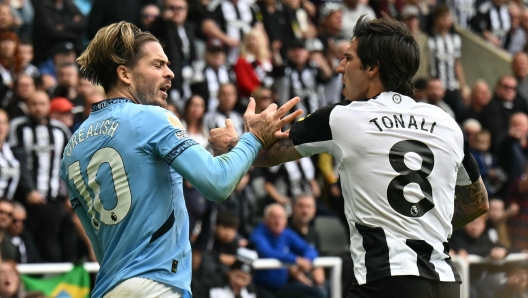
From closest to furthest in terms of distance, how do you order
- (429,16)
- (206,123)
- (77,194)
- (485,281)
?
(77,194)
(485,281)
(206,123)
(429,16)

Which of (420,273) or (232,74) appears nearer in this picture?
(420,273)

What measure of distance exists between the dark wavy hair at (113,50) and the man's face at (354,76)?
1.03 metres

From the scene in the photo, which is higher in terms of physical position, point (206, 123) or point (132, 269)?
point (132, 269)

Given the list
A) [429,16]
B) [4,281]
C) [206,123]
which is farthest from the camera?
[429,16]

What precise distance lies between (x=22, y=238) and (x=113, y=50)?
16.2 ft

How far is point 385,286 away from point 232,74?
826 centimetres

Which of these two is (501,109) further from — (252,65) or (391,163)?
(391,163)

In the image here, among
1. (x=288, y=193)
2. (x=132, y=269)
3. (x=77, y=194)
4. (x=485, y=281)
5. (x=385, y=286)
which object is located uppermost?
(x=77, y=194)

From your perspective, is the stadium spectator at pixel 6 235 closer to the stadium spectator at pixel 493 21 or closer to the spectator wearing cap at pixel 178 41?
the spectator wearing cap at pixel 178 41

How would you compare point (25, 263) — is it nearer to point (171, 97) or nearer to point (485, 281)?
point (171, 97)

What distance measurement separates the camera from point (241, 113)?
39.6 ft

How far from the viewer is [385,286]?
430cm

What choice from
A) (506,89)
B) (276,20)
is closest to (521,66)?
(506,89)

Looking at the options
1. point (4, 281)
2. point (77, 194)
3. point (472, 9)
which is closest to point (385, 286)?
point (77, 194)
